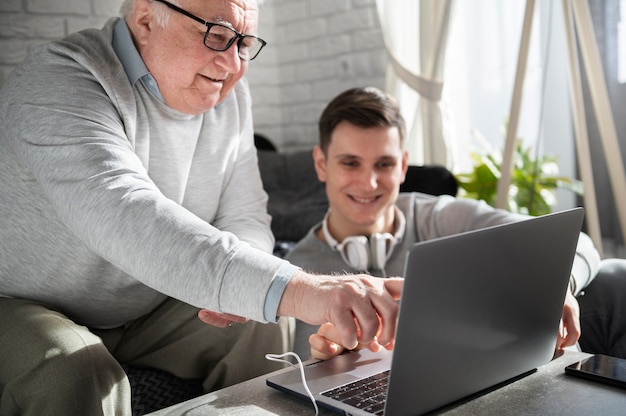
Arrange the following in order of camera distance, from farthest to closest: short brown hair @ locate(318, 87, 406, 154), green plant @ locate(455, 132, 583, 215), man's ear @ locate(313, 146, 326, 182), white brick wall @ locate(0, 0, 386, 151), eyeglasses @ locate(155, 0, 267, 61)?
white brick wall @ locate(0, 0, 386, 151)
green plant @ locate(455, 132, 583, 215)
man's ear @ locate(313, 146, 326, 182)
short brown hair @ locate(318, 87, 406, 154)
eyeglasses @ locate(155, 0, 267, 61)

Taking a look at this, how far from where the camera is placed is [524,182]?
2.88 meters

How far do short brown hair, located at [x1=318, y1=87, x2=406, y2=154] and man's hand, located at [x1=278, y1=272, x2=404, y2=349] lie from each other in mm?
1107

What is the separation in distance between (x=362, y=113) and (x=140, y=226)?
3.65ft

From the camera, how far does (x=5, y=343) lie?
1264mm

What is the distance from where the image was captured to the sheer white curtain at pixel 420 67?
2934 millimetres

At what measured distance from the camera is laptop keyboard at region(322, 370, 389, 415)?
0.97m

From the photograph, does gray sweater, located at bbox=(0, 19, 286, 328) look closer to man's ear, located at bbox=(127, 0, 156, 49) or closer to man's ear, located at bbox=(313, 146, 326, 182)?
man's ear, located at bbox=(127, 0, 156, 49)

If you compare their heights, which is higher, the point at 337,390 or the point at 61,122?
the point at 61,122

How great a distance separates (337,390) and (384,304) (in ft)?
0.58

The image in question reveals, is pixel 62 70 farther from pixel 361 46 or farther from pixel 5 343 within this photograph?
pixel 361 46

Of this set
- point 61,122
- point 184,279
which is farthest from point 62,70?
point 184,279

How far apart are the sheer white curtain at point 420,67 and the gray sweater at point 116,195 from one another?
1316mm

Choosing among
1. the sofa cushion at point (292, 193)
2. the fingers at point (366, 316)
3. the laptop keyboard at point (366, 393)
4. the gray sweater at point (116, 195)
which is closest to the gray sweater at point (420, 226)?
the gray sweater at point (116, 195)

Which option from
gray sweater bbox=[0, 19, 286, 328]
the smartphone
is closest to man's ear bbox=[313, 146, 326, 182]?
gray sweater bbox=[0, 19, 286, 328]
